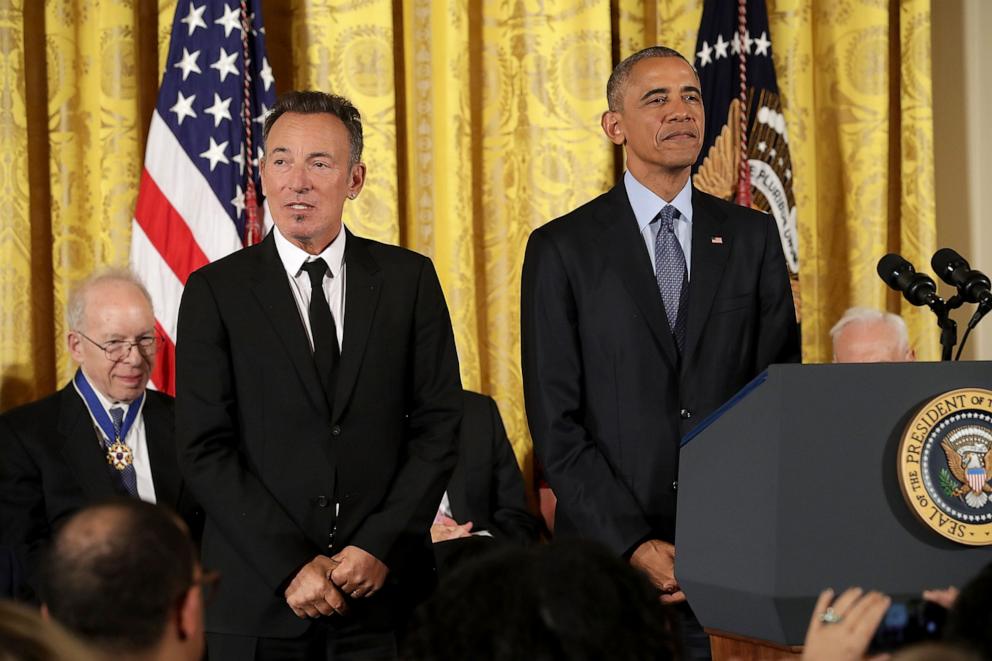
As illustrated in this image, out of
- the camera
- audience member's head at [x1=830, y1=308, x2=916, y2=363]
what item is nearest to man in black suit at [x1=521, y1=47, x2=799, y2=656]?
the camera

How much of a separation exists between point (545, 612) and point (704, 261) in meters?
1.87

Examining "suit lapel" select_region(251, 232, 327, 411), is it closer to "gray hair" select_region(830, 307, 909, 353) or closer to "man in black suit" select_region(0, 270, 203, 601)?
"man in black suit" select_region(0, 270, 203, 601)

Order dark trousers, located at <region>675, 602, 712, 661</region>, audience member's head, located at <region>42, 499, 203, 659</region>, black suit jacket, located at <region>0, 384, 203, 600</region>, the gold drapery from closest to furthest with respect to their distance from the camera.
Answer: audience member's head, located at <region>42, 499, 203, 659</region>
dark trousers, located at <region>675, 602, 712, 661</region>
black suit jacket, located at <region>0, 384, 203, 600</region>
the gold drapery

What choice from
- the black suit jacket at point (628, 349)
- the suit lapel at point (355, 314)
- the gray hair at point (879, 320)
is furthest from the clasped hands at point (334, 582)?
the gray hair at point (879, 320)

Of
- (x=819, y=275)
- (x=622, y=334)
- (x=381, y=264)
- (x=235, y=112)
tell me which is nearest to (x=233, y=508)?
(x=381, y=264)

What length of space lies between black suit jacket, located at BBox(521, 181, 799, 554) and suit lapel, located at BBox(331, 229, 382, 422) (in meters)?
0.38

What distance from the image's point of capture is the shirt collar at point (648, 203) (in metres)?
3.24

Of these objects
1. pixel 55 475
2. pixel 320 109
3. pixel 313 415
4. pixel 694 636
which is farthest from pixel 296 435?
pixel 55 475

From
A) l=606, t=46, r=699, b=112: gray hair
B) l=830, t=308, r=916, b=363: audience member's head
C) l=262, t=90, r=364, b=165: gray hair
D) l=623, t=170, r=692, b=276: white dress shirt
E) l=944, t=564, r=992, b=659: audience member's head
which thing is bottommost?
l=944, t=564, r=992, b=659: audience member's head

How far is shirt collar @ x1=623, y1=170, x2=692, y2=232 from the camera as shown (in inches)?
128

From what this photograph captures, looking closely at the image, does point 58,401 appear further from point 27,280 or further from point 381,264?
point 381,264

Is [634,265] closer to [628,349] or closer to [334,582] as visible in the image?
[628,349]

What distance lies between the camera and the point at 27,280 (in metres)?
4.84

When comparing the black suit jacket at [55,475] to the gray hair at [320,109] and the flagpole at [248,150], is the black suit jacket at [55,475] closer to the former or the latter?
the flagpole at [248,150]
